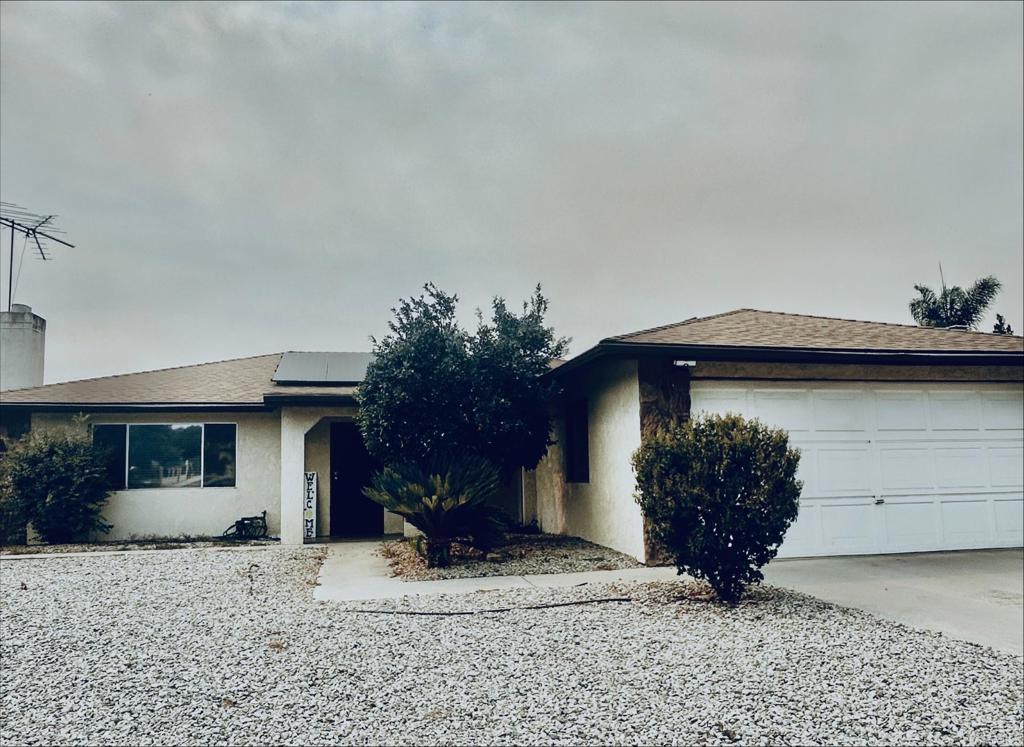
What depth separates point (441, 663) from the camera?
5.11 m

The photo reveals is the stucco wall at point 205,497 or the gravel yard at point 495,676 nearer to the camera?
the gravel yard at point 495,676

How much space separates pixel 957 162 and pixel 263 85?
14.2 meters

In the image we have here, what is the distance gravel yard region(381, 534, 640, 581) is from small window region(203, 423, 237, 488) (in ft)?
14.0

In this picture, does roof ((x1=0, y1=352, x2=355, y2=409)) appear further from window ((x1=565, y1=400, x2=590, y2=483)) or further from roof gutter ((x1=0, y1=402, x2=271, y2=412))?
window ((x1=565, y1=400, x2=590, y2=483))

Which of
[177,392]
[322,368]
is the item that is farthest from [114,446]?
[322,368]

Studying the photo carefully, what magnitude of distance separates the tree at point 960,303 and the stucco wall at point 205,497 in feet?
70.2

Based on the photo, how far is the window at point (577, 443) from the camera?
12.3 m

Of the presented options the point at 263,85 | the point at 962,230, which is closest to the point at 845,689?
the point at 263,85

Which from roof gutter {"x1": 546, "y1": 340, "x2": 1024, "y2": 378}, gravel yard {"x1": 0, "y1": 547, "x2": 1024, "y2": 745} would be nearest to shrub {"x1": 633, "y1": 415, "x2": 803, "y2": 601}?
gravel yard {"x1": 0, "y1": 547, "x2": 1024, "y2": 745}

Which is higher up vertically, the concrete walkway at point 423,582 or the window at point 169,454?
the window at point 169,454

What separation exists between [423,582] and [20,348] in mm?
15055

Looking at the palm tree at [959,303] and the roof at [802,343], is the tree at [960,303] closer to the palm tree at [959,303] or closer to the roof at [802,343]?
the palm tree at [959,303]

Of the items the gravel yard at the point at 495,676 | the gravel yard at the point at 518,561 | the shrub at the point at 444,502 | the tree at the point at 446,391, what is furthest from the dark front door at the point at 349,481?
the gravel yard at the point at 495,676

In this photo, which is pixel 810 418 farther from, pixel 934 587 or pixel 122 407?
pixel 122 407
